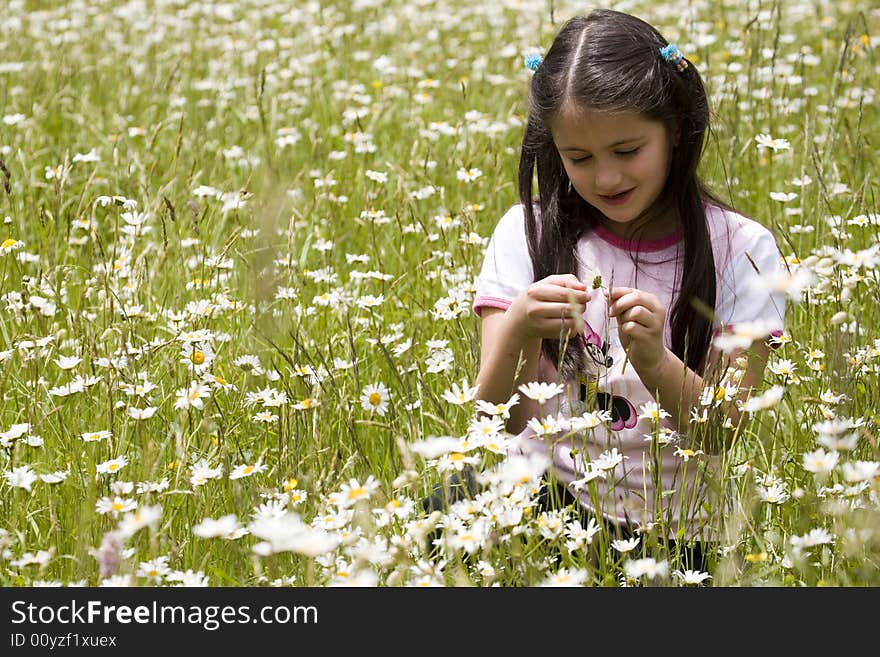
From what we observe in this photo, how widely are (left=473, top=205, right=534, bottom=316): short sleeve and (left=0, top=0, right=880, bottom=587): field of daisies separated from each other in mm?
91

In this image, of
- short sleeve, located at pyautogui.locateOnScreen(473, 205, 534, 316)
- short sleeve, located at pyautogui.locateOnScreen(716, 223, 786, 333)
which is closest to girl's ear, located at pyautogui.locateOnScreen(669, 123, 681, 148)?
short sleeve, located at pyautogui.locateOnScreen(716, 223, 786, 333)

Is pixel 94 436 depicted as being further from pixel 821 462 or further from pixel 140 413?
pixel 821 462

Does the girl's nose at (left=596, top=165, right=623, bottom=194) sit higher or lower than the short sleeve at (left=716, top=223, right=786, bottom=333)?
higher

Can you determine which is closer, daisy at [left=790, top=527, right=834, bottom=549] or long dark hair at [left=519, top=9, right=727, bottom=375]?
daisy at [left=790, top=527, right=834, bottom=549]

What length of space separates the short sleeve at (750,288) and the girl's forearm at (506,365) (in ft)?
1.20

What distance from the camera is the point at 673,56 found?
2.30m

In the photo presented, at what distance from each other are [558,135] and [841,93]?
2170 millimetres

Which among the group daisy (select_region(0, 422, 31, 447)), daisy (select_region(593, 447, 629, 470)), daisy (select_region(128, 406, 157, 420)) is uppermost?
daisy (select_region(128, 406, 157, 420))

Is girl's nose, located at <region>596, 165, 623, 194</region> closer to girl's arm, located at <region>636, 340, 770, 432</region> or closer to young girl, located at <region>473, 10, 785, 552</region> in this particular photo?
young girl, located at <region>473, 10, 785, 552</region>

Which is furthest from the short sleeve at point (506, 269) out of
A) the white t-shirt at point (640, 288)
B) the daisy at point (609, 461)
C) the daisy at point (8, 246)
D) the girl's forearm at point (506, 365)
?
the daisy at point (8, 246)

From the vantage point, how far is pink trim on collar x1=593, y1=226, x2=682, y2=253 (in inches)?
93.4

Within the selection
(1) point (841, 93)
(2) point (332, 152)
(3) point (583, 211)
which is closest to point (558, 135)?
(3) point (583, 211)
